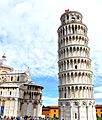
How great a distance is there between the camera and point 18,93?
51.0m

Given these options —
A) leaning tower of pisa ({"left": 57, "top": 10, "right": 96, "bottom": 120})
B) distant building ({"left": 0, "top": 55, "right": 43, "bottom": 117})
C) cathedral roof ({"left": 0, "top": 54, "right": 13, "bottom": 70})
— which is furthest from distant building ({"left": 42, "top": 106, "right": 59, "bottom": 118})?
leaning tower of pisa ({"left": 57, "top": 10, "right": 96, "bottom": 120})

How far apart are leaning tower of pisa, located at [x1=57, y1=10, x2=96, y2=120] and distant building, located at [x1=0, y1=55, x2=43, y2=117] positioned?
45.1 feet

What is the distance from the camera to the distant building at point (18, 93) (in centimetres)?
5084

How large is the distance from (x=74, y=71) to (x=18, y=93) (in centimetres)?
1742

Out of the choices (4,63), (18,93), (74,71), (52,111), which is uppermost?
(4,63)

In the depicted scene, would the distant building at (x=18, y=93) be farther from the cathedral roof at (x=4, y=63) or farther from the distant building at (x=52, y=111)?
the distant building at (x=52, y=111)

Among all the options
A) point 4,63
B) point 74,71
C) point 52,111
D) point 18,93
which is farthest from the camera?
point 52,111

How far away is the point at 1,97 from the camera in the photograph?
51.7 meters

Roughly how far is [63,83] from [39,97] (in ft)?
59.5

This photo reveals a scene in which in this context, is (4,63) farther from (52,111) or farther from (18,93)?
(52,111)

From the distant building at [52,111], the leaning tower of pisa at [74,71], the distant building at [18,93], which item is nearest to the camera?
the leaning tower of pisa at [74,71]

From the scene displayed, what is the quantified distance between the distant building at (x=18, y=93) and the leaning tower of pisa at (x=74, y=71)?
13.7m

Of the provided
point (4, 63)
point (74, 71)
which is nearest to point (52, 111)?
point (4, 63)

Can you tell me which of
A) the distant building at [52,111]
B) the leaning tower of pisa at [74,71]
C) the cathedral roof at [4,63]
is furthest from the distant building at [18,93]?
the distant building at [52,111]
